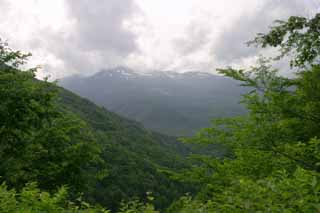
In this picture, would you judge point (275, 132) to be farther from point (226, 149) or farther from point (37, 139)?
point (37, 139)

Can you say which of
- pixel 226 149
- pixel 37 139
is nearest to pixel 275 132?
pixel 226 149

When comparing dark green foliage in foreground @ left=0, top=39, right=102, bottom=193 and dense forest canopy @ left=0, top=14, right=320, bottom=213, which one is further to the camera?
dark green foliage in foreground @ left=0, top=39, right=102, bottom=193

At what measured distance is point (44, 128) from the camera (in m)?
14.5

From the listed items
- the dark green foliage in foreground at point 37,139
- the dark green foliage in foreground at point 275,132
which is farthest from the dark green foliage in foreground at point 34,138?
the dark green foliage in foreground at point 275,132

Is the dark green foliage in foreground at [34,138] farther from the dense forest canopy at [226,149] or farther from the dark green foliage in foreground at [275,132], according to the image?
the dark green foliage in foreground at [275,132]

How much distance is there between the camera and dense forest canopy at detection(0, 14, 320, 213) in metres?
4.92

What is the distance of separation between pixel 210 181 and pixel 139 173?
122682mm

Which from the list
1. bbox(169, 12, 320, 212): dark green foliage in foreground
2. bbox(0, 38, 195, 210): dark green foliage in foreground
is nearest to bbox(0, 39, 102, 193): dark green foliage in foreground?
bbox(0, 38, 195, 210): dark green foliage in foreground

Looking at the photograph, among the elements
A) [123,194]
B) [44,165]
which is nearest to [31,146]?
[44,165]

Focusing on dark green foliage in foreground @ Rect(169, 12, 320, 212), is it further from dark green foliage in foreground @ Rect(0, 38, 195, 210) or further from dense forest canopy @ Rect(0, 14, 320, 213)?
dark green foliage in foreground @ Rect(0, 38, 195, 210)

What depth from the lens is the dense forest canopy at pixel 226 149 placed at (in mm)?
4918

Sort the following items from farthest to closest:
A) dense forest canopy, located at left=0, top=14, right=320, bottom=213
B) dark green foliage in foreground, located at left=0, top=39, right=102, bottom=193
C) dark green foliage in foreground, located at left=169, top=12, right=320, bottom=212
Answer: dark green foliage in foreground, located at left=0, top=39, right=102, bottom=193, dark green foliage in foreground, located at left=169, top=12, right=320, bottom=212, dense forest canopy, located at left=0, top=14, right=320, bottom=213

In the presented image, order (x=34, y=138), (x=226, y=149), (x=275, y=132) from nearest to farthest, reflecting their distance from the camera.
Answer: (x=275, y=132)
(x=226, y=149)
(x=34, y=138)

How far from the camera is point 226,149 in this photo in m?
10.8
